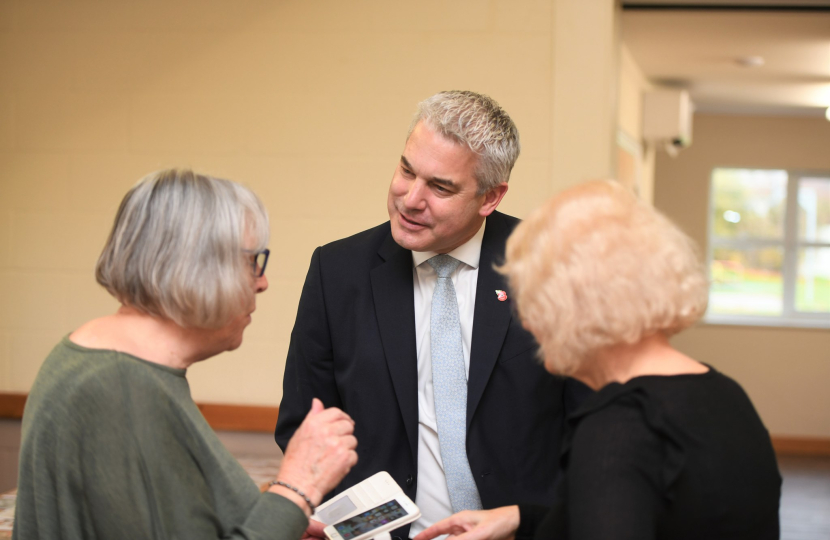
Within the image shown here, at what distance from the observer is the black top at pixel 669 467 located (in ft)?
2.91

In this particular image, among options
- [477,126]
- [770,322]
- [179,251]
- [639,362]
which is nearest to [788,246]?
[770,322]

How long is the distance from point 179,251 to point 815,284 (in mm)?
7655

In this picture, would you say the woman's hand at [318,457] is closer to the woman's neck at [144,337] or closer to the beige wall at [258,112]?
the woman's neck at [144,337]

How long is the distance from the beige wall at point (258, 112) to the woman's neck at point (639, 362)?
1.66m

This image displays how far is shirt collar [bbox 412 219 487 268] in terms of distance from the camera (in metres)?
1.65

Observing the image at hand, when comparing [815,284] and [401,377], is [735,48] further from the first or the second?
[815,284]

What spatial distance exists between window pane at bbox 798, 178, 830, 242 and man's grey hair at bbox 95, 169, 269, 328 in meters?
7.49

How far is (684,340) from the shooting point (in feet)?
23.4

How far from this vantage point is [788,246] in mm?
7395

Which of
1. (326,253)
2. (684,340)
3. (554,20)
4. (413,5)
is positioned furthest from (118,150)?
(684,340)

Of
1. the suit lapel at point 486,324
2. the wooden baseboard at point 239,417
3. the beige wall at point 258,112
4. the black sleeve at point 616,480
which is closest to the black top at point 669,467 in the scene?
the black sleeve at point 616,480

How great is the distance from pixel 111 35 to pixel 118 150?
1.44 ft

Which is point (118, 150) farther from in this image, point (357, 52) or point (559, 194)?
point (559, 194)

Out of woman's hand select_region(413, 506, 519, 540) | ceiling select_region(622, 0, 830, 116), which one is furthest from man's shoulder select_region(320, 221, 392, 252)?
ceiling select_region(622, 0, 830, 116)
